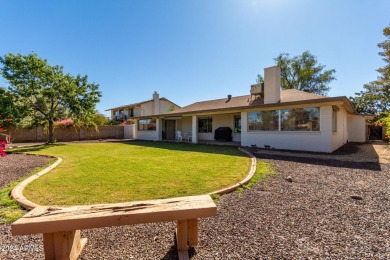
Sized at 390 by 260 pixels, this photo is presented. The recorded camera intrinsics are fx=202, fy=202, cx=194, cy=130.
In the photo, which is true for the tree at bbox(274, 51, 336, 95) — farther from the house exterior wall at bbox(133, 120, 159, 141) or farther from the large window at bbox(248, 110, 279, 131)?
the large window at bbox(248, 110, 279, 131)

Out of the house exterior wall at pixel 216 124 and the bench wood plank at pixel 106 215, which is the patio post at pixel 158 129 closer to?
the house exterior wall at pixel 216 124

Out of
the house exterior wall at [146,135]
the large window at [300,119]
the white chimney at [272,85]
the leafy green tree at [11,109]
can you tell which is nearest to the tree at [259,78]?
the house exterior wall at [146,135]

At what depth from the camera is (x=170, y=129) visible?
73.4ft

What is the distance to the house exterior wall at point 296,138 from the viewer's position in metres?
10.1

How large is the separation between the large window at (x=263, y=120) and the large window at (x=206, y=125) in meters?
6.21

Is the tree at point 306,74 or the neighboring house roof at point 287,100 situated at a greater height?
the tree at point 306,74

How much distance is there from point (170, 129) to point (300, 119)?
14.2 m

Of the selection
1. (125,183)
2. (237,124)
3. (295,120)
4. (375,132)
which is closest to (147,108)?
(237,124)

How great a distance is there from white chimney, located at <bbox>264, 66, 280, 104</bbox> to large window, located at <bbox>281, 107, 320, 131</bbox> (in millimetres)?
1429

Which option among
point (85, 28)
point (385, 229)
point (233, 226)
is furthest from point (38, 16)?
point (385, 229)

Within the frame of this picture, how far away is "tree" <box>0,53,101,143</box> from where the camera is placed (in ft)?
49.5

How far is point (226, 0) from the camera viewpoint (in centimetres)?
1019

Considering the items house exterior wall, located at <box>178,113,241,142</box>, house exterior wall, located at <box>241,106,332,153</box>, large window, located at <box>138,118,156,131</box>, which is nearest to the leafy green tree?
large window, located at <box>138,118,156,131</box>

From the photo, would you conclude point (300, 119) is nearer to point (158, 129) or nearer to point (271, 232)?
point (271, 232)
